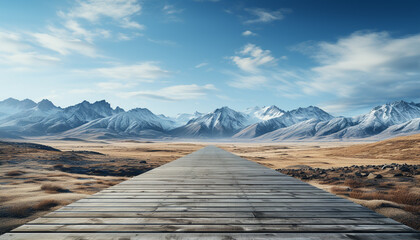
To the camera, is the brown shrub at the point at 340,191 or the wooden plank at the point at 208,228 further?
the brown shrub at the point at 340,191

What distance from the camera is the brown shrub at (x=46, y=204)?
25.5 feet

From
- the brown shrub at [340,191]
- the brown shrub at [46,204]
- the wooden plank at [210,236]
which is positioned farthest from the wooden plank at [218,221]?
the brown shrub at [340,191]

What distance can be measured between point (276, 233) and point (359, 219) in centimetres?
166

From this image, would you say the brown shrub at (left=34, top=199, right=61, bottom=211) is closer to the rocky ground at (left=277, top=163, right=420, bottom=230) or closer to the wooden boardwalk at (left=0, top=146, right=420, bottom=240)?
the wooden boardwalk at (left=0, top=146, right=420, bottom=240)

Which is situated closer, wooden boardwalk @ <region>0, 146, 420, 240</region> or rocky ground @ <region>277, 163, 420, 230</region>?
wooden boardwalk @ <region>0, 146, 420, 240</region>

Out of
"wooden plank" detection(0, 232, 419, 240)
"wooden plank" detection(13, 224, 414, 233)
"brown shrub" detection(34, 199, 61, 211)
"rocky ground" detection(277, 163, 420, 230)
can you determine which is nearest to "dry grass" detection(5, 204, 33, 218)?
"brown shrub" detection(34, 199, 61, 211)

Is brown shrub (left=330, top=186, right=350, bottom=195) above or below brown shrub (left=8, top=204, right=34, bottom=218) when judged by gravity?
above

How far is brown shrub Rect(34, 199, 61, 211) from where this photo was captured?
25.5ft

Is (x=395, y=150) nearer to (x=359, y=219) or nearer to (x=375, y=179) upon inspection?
(x=375, y=179)

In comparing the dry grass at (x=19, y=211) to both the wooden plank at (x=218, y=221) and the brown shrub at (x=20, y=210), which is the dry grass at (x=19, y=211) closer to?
the brown shrub at (x=20, y=210)

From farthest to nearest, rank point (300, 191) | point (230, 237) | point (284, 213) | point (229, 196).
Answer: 1. point (300, 191)
2. point (229, 196)
3. point (284, 213)
4. point (230, 237)

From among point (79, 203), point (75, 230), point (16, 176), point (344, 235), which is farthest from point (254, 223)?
point (16, 176)

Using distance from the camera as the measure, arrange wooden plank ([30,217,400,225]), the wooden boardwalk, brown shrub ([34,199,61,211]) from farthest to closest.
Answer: brown shrub ([34,199,61,211]) → wooden plank ([30,217,400,225]) → the wooden boardwalk

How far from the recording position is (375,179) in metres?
13.1
